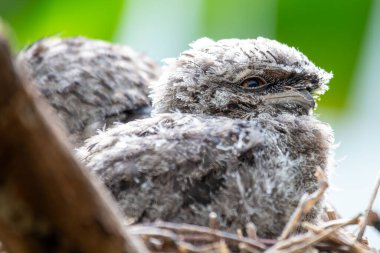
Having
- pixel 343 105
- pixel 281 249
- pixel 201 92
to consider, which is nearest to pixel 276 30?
pixel 343 105

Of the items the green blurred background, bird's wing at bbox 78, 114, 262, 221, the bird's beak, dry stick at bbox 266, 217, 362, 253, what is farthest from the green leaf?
dry stick at bbox 266, 217, 362, 253

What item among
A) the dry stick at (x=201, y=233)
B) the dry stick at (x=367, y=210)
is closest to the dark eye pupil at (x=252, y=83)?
the dry stick at (x=367, y=210)

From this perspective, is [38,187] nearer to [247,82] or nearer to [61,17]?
[247,82]

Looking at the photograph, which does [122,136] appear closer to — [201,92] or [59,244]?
[201,92]

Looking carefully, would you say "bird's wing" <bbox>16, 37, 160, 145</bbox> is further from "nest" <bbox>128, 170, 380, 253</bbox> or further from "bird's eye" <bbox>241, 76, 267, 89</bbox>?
"nest" <bbox>128, 170, 380, 253</bbox>

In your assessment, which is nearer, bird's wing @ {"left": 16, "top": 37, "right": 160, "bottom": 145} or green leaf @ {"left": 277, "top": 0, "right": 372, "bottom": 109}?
bird's wing @ {"left": 16, "top": 37, "right": 160, "bottom": 145}
